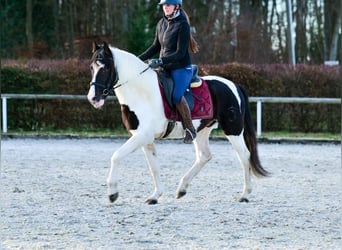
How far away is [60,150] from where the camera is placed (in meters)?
13.3

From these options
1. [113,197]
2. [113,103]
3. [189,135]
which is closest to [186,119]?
[189,135]

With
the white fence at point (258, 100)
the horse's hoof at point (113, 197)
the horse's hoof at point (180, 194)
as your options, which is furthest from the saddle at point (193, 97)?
the white fence at point (258, 100)

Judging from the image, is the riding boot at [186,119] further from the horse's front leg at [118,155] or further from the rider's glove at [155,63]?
the horse's front leg at [118,155]

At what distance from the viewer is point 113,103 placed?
17062 mm

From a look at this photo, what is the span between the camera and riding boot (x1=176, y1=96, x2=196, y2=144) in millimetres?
7082

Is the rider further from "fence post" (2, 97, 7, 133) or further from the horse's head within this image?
"fence post" (2, 97, 7, 133)

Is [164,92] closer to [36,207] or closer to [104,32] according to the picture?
[36,207]

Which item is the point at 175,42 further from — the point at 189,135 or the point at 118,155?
the point at 118,155

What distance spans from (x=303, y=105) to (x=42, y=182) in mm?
9775

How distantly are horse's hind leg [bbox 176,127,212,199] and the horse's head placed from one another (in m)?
1.57

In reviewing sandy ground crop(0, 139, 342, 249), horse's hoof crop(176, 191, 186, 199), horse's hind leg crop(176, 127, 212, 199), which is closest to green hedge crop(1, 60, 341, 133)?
sandy ground crop(0, 139, 342, 249)

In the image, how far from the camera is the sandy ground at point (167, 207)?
17.6ft

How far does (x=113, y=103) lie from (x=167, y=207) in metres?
10.4

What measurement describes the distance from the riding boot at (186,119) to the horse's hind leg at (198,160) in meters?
0.73
